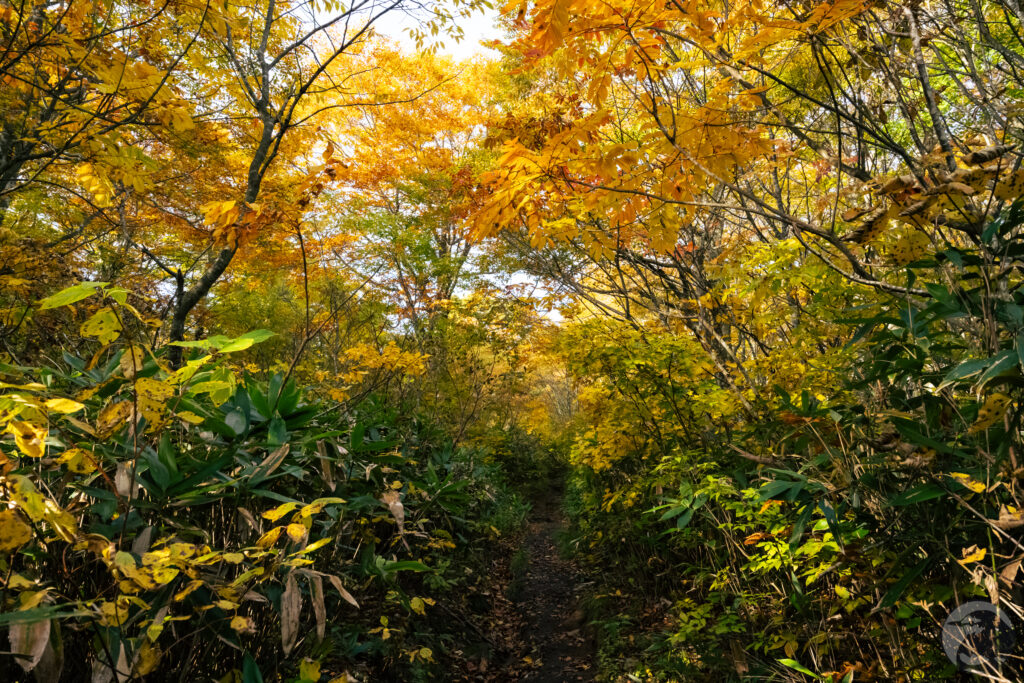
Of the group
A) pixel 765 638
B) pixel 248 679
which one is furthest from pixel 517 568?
pixel 248 679

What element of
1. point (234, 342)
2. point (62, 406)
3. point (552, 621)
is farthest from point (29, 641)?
point (552, 621)

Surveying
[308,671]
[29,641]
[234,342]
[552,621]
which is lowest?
[552,621]

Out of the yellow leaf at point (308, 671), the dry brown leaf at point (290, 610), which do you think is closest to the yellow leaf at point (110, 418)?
the dry brown leaf at point (290, 610)

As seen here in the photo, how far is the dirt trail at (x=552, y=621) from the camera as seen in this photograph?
378 centimetres

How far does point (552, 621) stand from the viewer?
4855 mm

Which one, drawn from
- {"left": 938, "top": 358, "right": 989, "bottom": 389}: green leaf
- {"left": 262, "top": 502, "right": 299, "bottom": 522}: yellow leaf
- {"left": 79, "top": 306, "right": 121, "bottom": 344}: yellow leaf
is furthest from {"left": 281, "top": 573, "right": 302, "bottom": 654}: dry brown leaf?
{"left": 938, "top": 358, "right": 989, "bottom": 389}: green leaf

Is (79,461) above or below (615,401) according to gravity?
above

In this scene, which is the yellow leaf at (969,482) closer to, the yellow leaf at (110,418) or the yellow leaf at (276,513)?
the yellow leaf at (276,513)

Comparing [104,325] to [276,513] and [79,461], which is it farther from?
[276,513]

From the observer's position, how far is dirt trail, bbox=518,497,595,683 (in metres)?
3.78

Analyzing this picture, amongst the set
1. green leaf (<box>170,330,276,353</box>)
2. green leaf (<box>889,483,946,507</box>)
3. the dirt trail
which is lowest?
the dirt trail

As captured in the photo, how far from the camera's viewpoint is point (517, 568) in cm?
597

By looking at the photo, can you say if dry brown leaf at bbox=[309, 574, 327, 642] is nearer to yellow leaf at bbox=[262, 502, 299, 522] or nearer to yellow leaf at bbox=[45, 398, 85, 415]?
yellow leaf at bbox=[262, 502, 299, 522]

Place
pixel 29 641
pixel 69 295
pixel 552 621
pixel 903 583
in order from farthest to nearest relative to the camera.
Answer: pixel 552 621 → pixel 903 583 → pixel 69 295 → pixel 29 641
